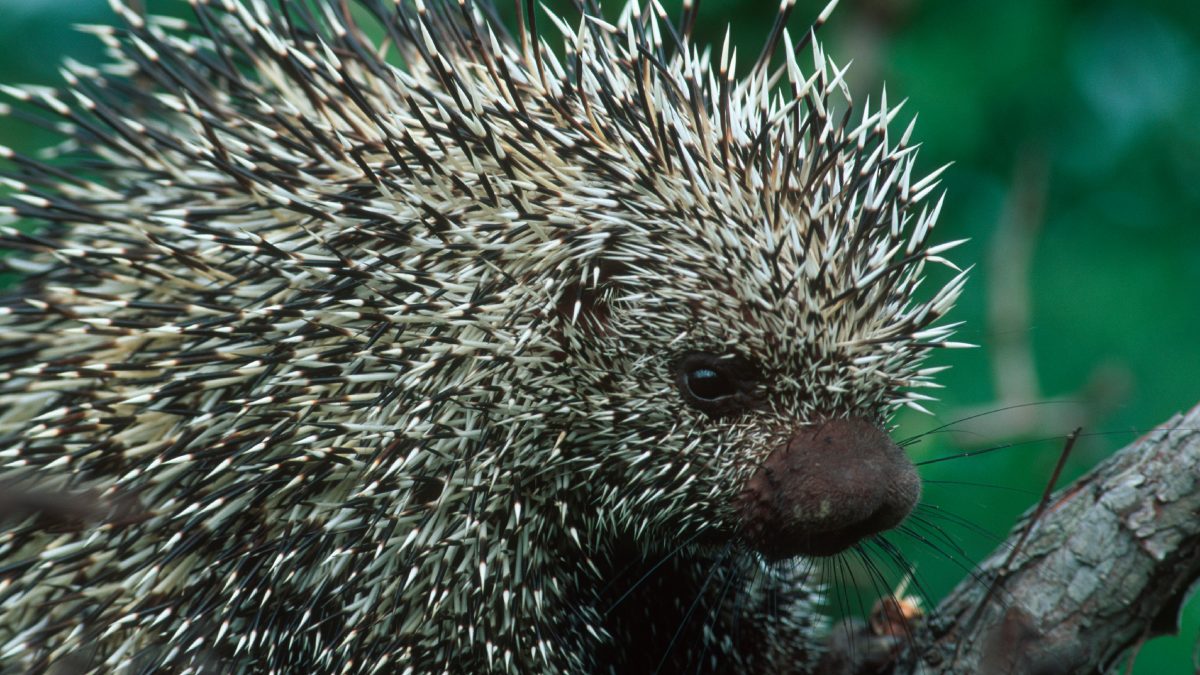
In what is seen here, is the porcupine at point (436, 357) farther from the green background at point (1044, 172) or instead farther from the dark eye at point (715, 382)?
the green background at point (1044, 172)

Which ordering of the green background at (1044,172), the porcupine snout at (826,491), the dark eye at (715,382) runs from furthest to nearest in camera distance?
the green background at (1044,172), the dark eye at (715,382), the porcupine snout at (826,491)

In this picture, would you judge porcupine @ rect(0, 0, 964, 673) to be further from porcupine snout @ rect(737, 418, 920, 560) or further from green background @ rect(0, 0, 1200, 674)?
green background @ rect(0, 0, 1200, 674)

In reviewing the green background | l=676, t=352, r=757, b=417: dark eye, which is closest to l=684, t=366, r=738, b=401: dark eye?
l=676, t=352, r=757, b=417: dark eye

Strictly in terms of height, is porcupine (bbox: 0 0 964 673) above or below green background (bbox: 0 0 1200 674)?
below

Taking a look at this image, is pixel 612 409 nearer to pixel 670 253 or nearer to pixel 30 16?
pixel 670 253

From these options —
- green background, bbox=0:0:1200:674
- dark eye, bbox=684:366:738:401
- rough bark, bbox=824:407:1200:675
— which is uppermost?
green background, bbox=0:0:1200:674

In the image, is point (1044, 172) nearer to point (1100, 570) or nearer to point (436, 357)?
point (1100, 570)

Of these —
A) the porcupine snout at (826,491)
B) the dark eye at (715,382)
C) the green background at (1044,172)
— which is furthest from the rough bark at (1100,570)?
the green background at (1044,172)

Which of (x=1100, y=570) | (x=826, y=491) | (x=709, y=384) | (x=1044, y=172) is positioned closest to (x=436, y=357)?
(x=709, y=384)
